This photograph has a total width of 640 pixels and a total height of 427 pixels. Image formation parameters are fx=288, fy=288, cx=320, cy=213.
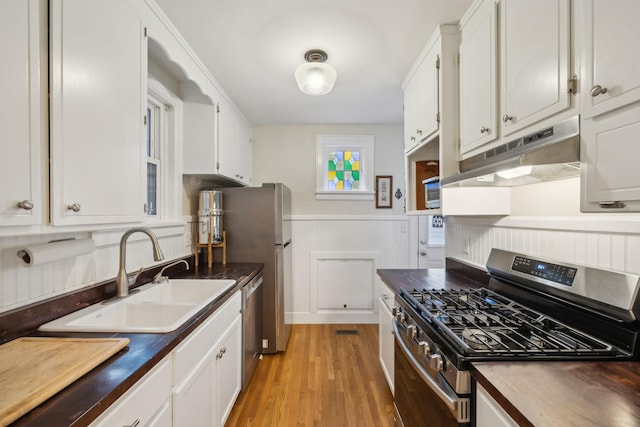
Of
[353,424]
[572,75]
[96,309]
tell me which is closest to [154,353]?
[96,309]

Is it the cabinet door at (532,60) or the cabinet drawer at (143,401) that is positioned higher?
the cabinet door at (532,60)

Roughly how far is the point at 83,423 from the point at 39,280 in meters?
0.81

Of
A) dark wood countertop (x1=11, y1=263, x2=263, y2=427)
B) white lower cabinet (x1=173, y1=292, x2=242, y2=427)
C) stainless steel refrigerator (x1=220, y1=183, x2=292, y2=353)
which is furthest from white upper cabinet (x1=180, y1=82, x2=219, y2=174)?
dark wood countertop (x1=11, y1=263, x2=263, y2=427)

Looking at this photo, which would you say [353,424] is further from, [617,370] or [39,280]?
[39,280]

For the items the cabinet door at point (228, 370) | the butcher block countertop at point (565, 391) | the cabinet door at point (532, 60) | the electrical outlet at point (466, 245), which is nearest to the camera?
the butcher block countertop at point (565, 391)

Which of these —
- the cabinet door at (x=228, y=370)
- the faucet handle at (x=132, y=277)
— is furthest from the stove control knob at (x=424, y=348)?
the faucet handle at (x=132, y=277)

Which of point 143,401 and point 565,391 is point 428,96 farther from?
point 143,401

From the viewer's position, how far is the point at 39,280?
1.16 metres

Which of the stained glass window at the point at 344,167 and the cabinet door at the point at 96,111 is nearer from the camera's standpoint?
the cabinet door at the point at 96,111

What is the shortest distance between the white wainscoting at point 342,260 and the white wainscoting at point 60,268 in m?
1.90

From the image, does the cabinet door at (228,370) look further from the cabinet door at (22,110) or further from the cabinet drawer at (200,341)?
the cabinet door at (22,110)

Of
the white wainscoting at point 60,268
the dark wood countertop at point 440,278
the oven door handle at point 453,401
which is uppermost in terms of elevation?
the white wainscoting at point 60,268

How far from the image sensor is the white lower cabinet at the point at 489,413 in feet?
2.34

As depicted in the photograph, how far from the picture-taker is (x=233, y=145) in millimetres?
2844
